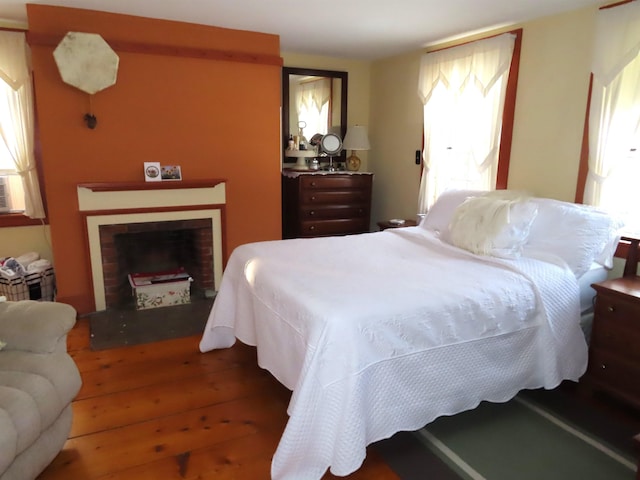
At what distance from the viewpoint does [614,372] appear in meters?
2.29

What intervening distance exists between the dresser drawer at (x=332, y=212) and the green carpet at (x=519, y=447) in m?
2.53

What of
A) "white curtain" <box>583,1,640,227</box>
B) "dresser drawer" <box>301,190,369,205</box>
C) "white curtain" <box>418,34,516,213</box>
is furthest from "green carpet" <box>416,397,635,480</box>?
"dresser drawer" <box>301,190,369,205</box>

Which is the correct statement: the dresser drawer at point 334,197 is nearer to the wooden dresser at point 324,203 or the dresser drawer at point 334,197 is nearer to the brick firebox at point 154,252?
the wooden dresser at point 324,203

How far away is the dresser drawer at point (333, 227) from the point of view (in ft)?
14.5

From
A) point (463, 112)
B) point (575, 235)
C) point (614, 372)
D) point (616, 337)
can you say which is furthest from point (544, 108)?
point (614, 372)

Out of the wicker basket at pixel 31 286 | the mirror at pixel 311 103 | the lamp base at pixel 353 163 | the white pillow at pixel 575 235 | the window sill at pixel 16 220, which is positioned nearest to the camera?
the white pillow at pixel 575 235

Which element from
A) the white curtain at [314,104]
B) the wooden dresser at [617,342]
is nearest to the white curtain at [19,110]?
the white curtain at [314,104]

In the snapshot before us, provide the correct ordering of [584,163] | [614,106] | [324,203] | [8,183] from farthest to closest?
[324,203], [8,183], [584,163], [614,106]

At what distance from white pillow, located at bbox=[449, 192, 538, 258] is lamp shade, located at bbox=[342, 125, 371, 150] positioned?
210cm

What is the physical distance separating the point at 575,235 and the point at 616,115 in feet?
2.71

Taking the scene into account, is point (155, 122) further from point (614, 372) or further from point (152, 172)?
point (614, 372)

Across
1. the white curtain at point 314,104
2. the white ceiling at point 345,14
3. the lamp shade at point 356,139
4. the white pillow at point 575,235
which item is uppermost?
the white ceiling at point 345,14

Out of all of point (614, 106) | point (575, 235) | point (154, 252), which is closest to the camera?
point (575, 235)

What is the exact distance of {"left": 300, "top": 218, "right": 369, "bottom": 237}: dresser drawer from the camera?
14.5 feet
